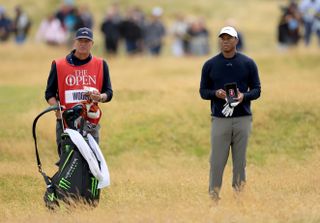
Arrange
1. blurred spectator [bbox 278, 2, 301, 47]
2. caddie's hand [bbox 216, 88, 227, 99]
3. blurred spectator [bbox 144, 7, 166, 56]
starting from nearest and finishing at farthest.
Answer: caddie's hand [bbox 216, 88, 227, 99] → blurred spectator [bbox 278, 2, 301, 47] → blurred spectator [bbox 144, 7, 166, 56]

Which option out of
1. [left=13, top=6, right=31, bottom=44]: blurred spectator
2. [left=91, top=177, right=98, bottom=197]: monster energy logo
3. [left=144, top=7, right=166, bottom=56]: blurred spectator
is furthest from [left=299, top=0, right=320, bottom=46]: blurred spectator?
[left=91, top=177, right=98, bottom=197]: monster energy logo

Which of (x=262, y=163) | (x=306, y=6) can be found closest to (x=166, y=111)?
(x=262, y=163)

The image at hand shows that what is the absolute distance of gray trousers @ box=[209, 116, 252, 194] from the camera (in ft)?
36.6

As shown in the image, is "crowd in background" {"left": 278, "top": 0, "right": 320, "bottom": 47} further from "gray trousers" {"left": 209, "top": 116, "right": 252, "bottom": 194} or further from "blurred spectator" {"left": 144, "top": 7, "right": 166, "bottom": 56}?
"gray trousers" {"left": 209, "top": 116, "right": 252, "bottom": 194}

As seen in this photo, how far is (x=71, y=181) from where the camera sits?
10688mm

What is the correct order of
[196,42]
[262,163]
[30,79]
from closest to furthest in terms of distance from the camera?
[262,163] < [30,79] < [196,42]

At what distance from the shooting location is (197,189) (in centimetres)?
1213

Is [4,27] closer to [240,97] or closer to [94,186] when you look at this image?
[94,186]

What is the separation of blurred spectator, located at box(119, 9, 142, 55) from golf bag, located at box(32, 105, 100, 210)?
2408 centimetres

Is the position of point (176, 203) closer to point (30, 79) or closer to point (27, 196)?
point (27, 196)

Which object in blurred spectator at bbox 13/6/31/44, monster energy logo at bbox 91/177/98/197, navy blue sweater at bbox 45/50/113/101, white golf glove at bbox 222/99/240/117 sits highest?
blurred spectator at bbox 13/6/31/44

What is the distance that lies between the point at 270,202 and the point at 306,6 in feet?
71.6

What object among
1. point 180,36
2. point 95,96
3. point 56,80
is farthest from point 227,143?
point 180,36

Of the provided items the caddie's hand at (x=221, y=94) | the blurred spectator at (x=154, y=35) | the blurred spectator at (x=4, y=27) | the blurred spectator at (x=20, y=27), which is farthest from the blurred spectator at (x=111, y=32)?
the caddie's hand at (x=221, y=94)
